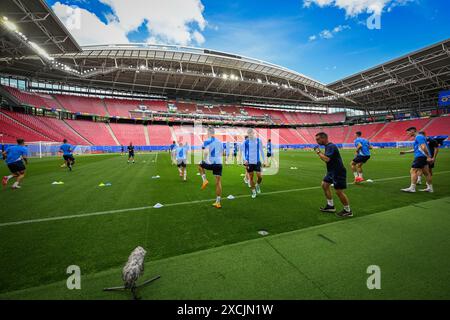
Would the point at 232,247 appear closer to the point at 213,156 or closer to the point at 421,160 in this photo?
the point at 213,156

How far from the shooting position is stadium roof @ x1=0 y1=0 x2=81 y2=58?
57.4 feet

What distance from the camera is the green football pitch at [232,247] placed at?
7.38ft

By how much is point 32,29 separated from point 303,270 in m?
30.4

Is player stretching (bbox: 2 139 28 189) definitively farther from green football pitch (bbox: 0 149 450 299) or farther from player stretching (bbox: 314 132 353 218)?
player stretching (bbox: 314 132 353 218)

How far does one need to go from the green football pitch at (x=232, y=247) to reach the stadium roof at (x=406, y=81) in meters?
38.6

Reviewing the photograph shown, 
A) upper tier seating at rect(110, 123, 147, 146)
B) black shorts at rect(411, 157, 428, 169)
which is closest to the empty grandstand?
upper tier seating at rect(110, 123, 147, 146)

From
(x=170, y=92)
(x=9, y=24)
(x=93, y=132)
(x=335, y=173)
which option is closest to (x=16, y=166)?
(x=335, y=173)

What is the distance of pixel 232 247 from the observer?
3.18m

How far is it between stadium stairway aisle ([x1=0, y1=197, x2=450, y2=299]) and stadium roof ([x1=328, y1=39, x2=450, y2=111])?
39.2 metres

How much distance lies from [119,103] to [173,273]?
59592mm

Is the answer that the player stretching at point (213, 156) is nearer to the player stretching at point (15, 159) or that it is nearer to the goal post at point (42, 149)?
the player stretching at point (15, 159)
